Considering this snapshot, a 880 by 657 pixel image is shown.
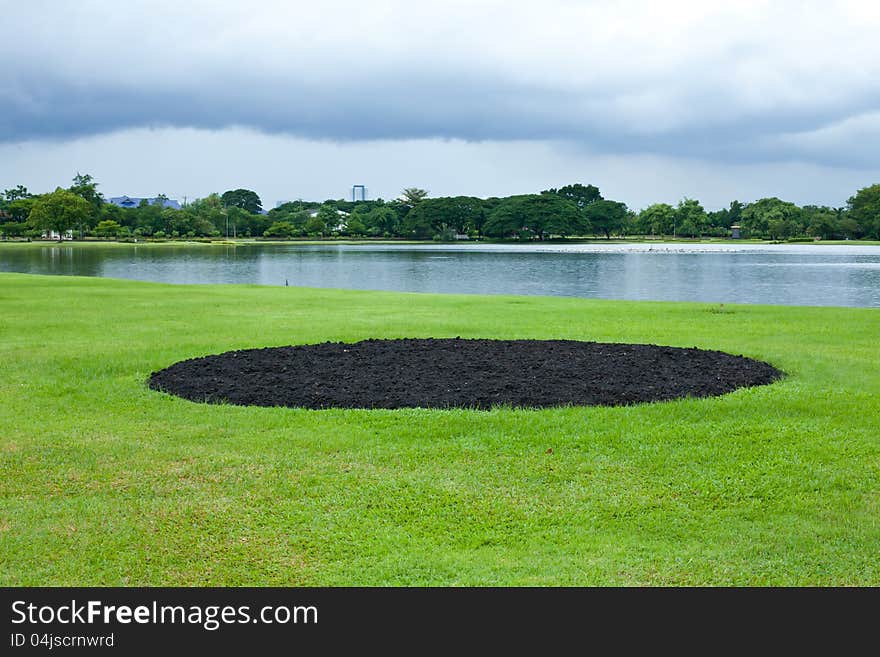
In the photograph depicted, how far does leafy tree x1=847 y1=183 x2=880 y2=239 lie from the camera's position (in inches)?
5379

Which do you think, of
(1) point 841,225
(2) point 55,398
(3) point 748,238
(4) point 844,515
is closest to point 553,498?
(4) point 844,515

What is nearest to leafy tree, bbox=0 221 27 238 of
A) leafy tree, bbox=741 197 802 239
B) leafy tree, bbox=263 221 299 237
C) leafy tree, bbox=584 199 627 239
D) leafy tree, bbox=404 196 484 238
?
leafy tree, bbox=263 221 299 237

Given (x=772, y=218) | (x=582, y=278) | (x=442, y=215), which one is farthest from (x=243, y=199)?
(x=582, y=278)

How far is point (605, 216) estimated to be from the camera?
16525 centimetres

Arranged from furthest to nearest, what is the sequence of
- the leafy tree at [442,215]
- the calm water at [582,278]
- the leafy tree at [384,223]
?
the leafy tree at [384,223]
the leafy tree at [442,215]
the calm water at [582,278]

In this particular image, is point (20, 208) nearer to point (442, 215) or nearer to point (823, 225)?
point (442, 215)

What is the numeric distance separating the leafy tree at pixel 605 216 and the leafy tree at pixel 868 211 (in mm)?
42913

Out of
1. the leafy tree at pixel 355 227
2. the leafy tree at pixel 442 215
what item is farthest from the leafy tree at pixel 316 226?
the leafy tree at pixel 442 215

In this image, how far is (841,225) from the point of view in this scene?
138 m

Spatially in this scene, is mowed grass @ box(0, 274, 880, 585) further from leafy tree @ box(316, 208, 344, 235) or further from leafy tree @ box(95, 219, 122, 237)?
leafy tree @ box(316, 208, 344, 235)

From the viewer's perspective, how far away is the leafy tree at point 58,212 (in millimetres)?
126312

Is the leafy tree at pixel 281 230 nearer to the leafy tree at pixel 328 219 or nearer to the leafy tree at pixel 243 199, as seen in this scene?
the leafy tree at pixel 328 219

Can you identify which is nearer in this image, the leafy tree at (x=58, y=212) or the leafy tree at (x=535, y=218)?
the leafy tree at (x=58, y=212)
